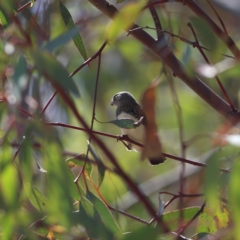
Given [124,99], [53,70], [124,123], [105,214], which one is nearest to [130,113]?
[124,99]

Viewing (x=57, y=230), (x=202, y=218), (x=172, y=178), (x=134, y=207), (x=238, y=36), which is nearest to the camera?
(x=57, y=230)

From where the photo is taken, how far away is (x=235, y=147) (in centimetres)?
125

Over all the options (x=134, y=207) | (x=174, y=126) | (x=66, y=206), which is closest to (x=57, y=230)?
(x=66, y=206)

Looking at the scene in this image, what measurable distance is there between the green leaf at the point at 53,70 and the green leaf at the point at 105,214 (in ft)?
1.40

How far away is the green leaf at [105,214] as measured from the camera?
137cm

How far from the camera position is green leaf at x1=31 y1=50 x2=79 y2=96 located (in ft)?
3.43

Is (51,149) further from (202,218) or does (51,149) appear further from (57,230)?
(202,218)

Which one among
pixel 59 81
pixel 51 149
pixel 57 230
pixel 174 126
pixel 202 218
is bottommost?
pixel 174 126

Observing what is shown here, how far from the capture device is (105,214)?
1418 millimetres

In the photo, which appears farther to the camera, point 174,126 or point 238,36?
point 238,36

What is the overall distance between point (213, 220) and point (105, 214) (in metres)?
0.37

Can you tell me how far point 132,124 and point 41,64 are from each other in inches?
19.9

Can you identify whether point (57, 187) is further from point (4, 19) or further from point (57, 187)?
point (4, 19)

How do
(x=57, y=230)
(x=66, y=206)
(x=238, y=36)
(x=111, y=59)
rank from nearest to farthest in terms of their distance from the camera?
(x=66, y=206)
(x=57, y=230)
(x=238, y=36)
(x=111, y=59)
